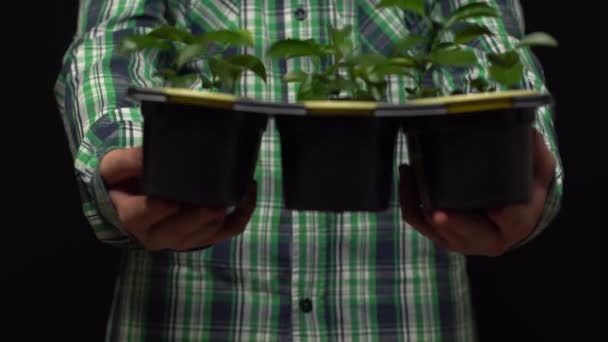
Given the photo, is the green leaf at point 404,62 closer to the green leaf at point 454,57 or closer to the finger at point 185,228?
the green leaf at point 454,57

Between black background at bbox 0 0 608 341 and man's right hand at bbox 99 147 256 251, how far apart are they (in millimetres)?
734

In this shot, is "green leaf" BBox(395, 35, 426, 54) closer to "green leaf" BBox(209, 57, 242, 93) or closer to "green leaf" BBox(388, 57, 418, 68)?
"green leaf" BBox(388, 57, 418, 68)

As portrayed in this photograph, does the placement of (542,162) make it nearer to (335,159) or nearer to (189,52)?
(335,159)

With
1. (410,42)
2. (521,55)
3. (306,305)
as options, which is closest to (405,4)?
(410,42)

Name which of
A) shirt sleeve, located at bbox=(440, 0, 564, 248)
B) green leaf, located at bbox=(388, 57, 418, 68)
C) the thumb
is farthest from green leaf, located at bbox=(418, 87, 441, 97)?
the thumb

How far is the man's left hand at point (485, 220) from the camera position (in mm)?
865

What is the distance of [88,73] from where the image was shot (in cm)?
Answer: 110

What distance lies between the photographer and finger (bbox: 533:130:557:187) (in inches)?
35.2

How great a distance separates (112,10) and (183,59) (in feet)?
1.10

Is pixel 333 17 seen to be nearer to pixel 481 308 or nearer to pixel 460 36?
pixel 460 36

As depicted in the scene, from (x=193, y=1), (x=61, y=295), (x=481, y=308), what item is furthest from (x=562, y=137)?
(x=61, y=295)

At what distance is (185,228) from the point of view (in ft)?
2.83

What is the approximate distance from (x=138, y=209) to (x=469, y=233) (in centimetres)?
29

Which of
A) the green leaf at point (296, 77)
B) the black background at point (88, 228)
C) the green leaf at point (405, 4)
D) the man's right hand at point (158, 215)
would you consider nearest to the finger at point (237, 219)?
the man's right hand at point (158, 215)
